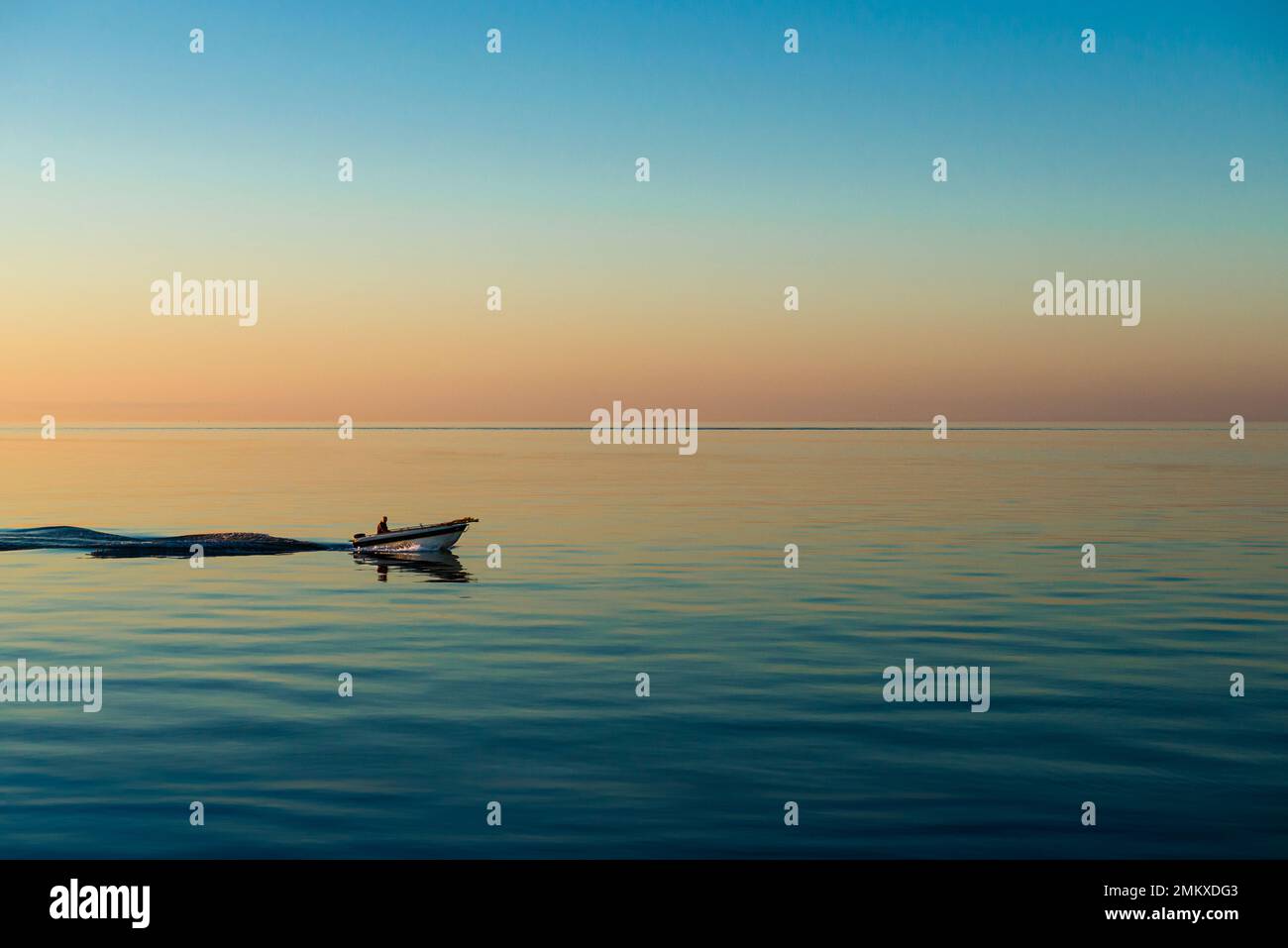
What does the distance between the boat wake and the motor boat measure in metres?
3.30

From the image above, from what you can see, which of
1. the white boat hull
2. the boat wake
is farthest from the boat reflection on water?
the boat wake

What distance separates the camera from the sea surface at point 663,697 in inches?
813

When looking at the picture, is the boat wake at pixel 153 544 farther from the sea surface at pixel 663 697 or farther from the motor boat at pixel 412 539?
the motor boat at pixel 412 539

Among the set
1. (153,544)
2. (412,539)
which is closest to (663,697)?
(412,539)

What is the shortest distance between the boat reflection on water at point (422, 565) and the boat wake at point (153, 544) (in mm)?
4033

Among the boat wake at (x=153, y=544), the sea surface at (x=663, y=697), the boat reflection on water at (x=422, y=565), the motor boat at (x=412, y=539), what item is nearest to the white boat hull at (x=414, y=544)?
the motor boat at (x=412, y=539)

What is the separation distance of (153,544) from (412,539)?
1278 centimetres

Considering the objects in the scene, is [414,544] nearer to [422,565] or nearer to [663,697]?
[422,565]

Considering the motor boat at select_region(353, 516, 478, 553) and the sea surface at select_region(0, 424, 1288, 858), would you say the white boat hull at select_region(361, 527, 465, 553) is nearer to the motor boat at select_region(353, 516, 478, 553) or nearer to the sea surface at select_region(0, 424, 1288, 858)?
the motor boat at select_region(353, 516, 478, 553)

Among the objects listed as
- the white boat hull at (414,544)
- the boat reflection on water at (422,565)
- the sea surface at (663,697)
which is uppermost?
the white boat hull at (414,544)

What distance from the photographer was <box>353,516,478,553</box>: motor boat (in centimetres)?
6050

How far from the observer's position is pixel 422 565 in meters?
59.1

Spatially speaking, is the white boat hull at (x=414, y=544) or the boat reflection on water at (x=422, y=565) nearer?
the boat reflection on water at (x=422, y=565)
